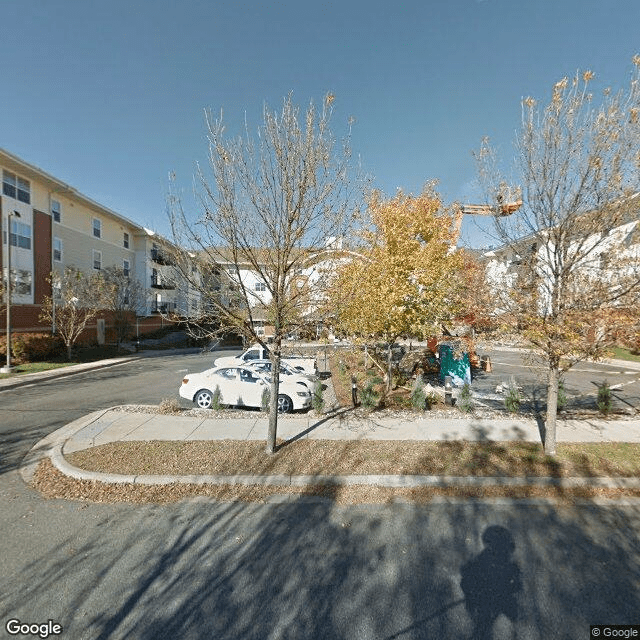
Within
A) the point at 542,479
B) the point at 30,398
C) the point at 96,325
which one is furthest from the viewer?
the point at 96,325

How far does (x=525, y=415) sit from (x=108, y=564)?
908 centimetres

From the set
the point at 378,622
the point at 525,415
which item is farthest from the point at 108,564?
the point at 525,415

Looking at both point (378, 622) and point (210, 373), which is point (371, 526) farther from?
point (210, 373)

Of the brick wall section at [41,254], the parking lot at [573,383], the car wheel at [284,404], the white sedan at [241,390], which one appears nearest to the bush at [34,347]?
the brick wall section at [41,254]

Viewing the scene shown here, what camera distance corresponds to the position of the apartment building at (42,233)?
2056 centimetres

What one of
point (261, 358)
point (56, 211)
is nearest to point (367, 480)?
point (261, 358)

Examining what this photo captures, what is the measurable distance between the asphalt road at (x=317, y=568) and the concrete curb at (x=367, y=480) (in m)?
0.44

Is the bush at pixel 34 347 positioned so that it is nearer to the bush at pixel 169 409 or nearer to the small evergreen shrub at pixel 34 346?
the small evergreen shrub at pixel 34 346

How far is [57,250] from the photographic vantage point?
24828 millimetres

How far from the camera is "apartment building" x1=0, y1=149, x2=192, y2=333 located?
20.6 meters

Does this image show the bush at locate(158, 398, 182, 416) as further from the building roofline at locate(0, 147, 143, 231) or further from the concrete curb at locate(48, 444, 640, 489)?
the building roofline at locate(0, 147, 143, 231)

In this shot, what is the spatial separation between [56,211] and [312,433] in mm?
29226

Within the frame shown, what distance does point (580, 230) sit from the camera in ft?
17.6

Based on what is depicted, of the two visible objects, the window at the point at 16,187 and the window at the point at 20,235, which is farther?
the window at the point at 20,235
